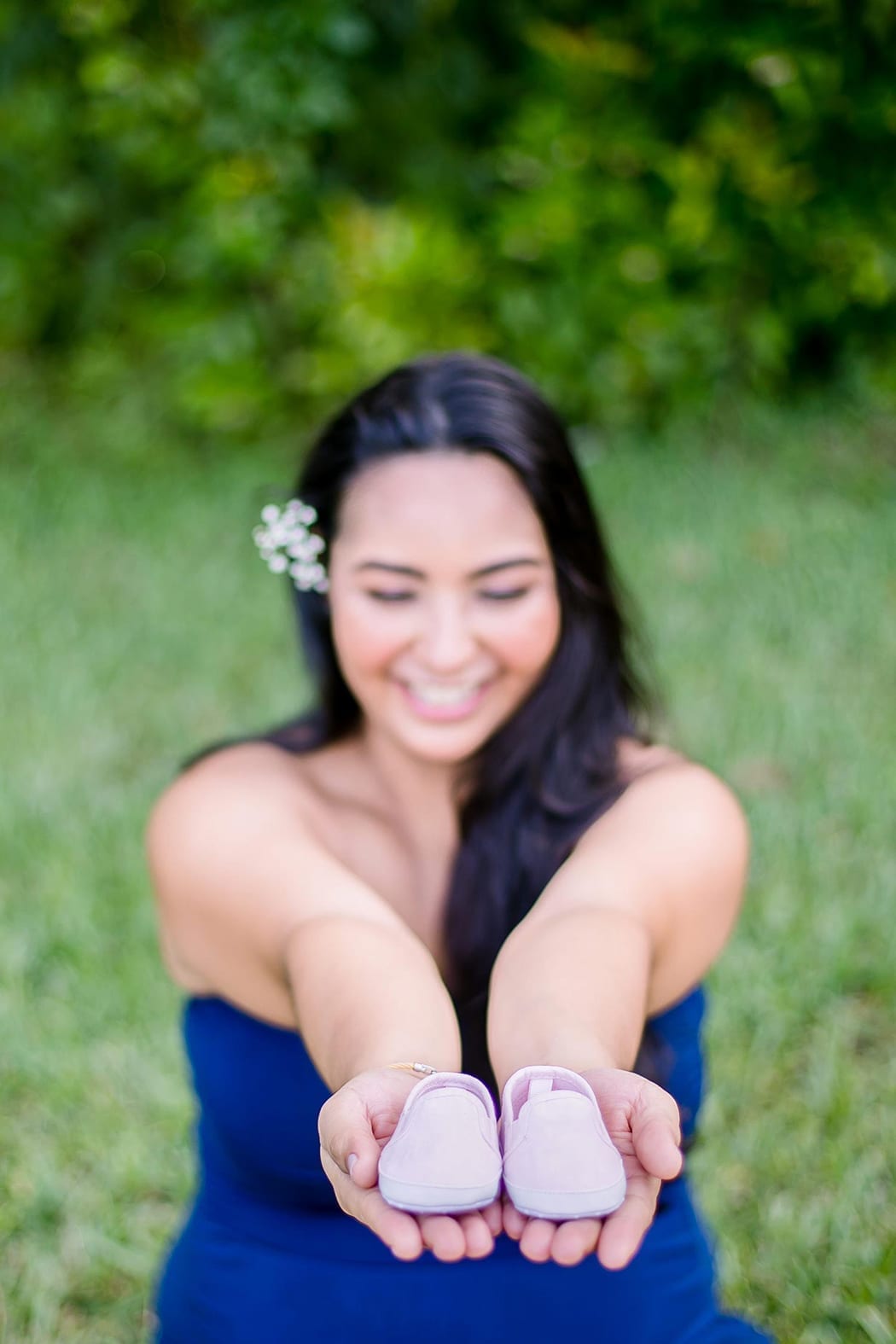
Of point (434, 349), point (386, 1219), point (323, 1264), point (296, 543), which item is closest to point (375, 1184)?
point (386, 1219)

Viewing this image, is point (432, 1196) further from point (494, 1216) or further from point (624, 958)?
point (624, 958)

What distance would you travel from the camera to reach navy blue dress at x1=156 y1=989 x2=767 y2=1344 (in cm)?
157

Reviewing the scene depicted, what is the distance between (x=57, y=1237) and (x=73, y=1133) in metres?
0.25

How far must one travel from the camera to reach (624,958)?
142 cm

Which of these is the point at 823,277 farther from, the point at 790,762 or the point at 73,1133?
the point at 73,1133

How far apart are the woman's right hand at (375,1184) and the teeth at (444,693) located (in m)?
0.70

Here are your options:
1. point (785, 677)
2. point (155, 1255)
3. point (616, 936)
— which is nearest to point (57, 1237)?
point (155, 1255)

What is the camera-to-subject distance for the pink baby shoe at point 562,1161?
3.22 feet

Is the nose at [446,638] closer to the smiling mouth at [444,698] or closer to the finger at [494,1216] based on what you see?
the smiling mouth at [444,698]

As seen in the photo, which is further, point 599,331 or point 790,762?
point 599,331

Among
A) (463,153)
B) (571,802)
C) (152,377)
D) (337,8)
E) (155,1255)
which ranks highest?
(337,8)

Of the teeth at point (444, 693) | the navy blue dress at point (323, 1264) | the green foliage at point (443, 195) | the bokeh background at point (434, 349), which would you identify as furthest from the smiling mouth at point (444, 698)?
the green foliage at point (443, 195)

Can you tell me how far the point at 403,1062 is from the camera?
1.23 m

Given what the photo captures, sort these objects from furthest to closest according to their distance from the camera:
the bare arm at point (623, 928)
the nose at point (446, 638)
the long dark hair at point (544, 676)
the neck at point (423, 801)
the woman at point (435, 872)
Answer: the neck at point (423, 801) < the long dark hair at point (544, 676) < the nose at point (446, 638) < the woman at point (435, 872) < the bare arm at point (623, 928)
